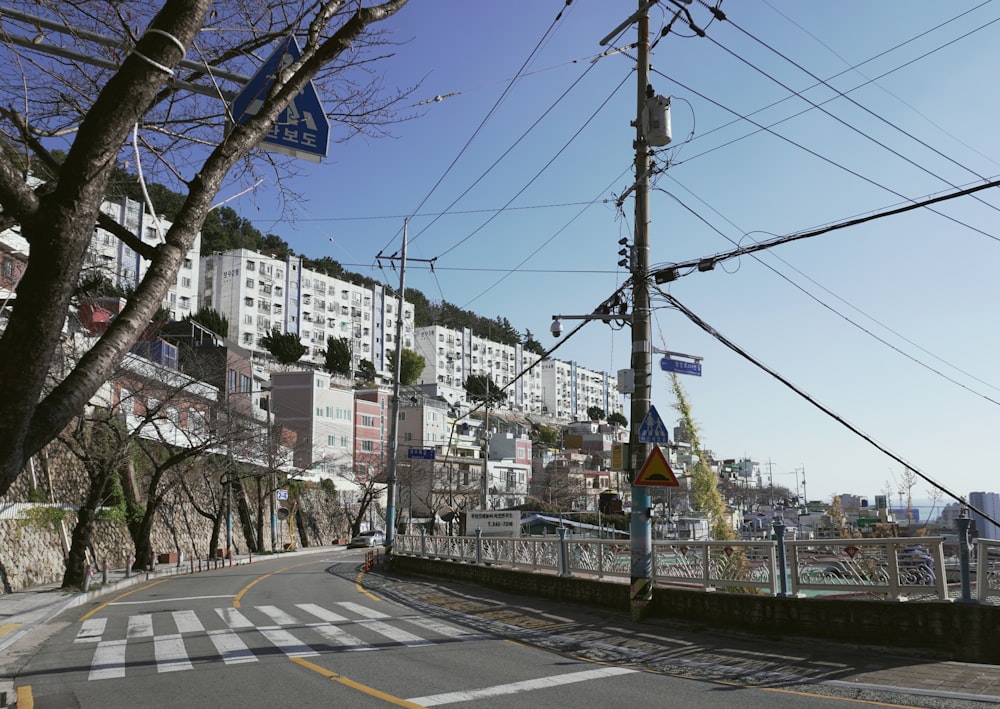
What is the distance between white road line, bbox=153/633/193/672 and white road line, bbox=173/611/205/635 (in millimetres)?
527

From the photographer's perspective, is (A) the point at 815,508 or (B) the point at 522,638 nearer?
(B) the point at 522,638

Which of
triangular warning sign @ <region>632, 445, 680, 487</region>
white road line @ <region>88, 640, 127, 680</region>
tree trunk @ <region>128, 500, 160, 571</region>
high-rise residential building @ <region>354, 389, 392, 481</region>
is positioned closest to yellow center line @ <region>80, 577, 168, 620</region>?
tree trunk @ <region>128, 500, 160, 571</region>

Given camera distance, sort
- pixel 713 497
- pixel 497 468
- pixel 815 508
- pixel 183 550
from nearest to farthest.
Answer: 1. pixel 713 497
2. pixel 183 550
3. pixel 497 468
4. pixel 815 508

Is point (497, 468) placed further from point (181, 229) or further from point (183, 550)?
point (181, 229)

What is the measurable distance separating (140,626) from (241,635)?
3022 mm

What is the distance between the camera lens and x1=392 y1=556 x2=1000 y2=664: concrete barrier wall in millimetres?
9789

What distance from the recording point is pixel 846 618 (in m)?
11.1

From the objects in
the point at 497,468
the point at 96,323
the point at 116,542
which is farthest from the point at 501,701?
the point at 497,468

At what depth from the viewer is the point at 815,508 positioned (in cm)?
15462

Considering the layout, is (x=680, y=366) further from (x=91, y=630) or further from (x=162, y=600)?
(x=162, y=600)

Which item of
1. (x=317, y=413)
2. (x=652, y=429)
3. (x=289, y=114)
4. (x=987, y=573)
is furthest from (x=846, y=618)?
(x=317, y=413)

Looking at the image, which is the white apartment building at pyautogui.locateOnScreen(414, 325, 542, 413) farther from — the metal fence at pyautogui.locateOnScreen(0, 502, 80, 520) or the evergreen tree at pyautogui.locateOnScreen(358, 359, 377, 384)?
the metal fence at pyautogui.locateOnScreen(0, 502, 80, 520)

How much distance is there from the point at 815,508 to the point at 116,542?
145873 mm

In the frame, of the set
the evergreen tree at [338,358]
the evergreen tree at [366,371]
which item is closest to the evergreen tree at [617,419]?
the evergreen tree at [366,371]
